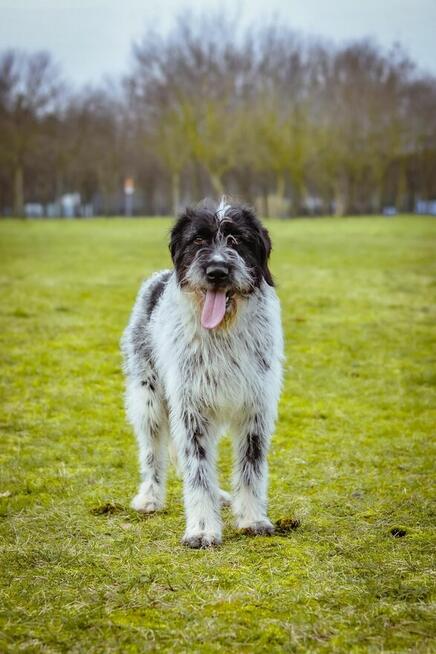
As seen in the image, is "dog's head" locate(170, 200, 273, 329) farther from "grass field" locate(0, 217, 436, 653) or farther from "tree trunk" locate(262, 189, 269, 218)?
"tree trunk" locate(262, 189, 269, 218)

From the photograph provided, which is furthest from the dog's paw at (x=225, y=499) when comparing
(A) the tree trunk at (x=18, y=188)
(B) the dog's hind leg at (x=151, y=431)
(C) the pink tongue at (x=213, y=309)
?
(A) the tree trunk at (x=18, y=188)

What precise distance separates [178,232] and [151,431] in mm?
1517

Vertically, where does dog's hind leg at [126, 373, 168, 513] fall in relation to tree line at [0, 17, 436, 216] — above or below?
below

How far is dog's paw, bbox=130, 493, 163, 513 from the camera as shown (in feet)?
18.5

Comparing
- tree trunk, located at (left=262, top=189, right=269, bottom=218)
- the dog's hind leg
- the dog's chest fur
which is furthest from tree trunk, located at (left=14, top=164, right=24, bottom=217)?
the dog's chest fur

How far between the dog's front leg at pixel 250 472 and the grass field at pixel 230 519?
164mm

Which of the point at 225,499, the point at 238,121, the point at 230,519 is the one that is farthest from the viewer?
the point at 238,121

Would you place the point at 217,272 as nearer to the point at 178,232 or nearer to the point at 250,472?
the point at 178,232

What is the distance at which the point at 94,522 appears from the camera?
5344mm

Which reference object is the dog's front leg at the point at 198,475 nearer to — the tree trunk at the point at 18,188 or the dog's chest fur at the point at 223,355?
the dog's chest fur at the point at 223,355

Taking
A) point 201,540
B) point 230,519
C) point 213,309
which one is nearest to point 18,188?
point 230,519

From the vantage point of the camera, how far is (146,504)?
5.68 metres

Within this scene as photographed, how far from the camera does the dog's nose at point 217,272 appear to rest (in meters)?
4.79

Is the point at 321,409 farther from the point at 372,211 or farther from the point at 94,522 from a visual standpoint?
the point at 372,211
